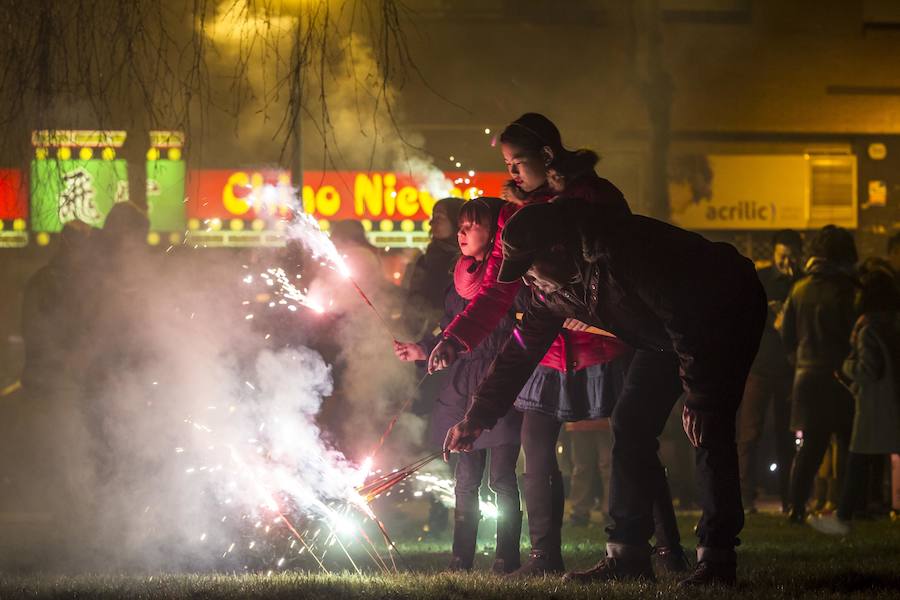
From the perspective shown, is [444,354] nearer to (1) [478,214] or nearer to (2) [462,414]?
(1) [478,214]

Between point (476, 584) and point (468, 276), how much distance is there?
Result: 63.8 inches

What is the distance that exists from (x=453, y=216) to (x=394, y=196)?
21.8 feet

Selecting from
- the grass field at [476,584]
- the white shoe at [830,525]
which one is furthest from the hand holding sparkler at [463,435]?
the white shoe at [830,525]

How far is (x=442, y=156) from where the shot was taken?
16250 mm

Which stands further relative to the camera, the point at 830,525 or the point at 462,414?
the point at 830,525

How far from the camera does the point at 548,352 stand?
20.0 feet

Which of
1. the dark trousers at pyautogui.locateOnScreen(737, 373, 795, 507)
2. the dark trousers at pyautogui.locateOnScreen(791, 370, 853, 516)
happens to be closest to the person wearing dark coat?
the dark trousers at pyautogui.locateOnScreen(791, 370, 853, 516)

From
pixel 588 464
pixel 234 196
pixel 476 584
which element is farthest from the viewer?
pixel 234 196

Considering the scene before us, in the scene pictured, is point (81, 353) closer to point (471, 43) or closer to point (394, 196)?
point (394, 196)

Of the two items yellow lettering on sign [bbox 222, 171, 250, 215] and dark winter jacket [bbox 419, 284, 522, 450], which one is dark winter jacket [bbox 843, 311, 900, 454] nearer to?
dark winter jacket [bbox 419, 284, 522, 450]

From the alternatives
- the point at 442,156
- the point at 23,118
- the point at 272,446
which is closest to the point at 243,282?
the point at 272,446

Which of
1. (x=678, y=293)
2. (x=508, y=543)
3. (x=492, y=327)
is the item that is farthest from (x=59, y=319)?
(x=678, y=293)

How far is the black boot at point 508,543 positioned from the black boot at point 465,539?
0.50 feet

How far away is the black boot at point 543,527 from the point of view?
6.20m
